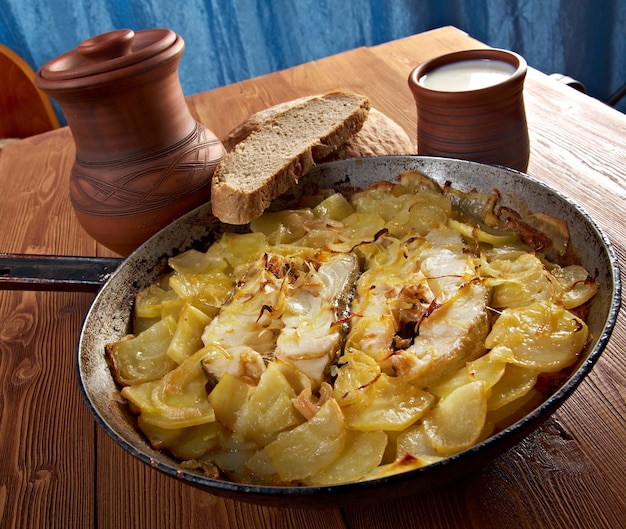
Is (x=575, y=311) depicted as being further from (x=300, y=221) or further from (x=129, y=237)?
(x=129, y=237)

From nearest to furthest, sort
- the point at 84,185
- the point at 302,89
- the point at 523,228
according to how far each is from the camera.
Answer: the point at 523,228
the point at 84,185
the point at 302,89

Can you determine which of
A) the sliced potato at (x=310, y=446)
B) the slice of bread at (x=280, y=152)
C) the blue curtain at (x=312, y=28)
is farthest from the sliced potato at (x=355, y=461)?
the blue curtain at (x=312, y=28)

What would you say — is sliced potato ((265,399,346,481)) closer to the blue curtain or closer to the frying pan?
the frying pan

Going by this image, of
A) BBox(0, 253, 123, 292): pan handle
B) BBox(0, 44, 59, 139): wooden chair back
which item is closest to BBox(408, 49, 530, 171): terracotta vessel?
BBox(0, 253, 123, 292): pan handle

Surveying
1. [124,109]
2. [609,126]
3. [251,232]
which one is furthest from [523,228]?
[124,109]

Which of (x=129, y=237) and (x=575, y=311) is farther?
(x=129, y=237)

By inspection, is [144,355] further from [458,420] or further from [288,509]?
[458,420]
